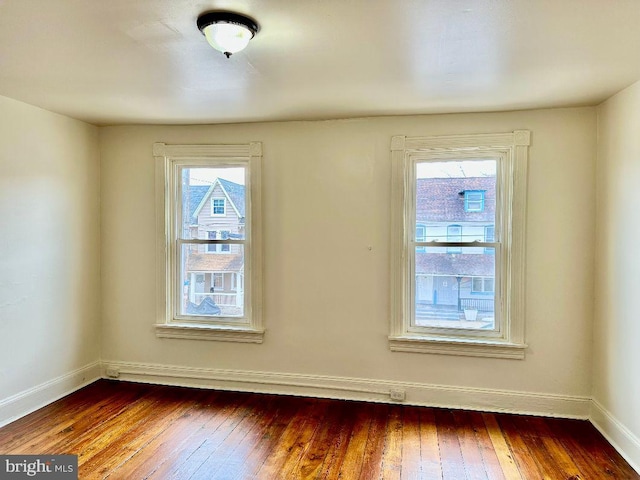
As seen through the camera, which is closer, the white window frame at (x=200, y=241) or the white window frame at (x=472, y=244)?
the white window frame at (x=472, y=244)

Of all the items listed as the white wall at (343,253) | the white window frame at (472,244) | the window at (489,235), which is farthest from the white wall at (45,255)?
the window at (489,235)

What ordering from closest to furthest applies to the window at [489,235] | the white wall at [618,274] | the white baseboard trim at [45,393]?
the white wall at [618,274], the white baseboard trim at [45,393], the window at [489,235]

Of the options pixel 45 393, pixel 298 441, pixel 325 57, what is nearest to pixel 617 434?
pixel 298 441

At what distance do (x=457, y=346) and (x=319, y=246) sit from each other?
1420 millimetres

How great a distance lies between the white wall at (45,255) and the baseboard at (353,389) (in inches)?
22.9

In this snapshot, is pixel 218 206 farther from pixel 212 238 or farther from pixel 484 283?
pixel 484 283

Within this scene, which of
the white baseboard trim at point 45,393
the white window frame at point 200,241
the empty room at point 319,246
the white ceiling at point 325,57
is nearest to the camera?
the white ceiling at point 325,57

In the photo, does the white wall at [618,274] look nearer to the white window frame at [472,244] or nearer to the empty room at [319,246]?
the empty room at [319,246]

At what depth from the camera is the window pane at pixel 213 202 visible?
150 inches

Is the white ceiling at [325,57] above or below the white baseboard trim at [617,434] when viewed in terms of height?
above

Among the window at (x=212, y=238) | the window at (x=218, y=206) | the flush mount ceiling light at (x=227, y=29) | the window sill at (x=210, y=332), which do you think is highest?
the flush mount ceiling light at (x=227, y=29)

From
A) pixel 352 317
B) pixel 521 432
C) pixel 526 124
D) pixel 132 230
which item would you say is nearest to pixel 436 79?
pixel 526 124

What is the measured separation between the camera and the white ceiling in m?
1.78

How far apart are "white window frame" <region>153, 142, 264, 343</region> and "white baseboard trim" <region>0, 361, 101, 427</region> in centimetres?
75
